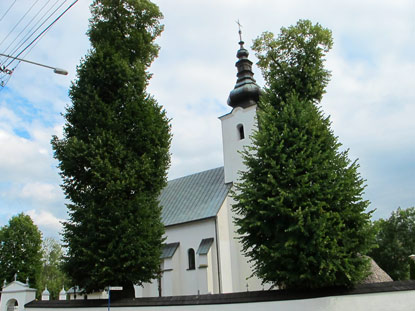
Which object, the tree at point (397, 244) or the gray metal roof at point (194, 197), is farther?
the tree at point (397, 244)

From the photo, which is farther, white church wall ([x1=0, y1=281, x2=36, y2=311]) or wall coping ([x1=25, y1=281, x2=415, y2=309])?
white church wall ([x1=0, y1=281, x2=36, y2=311])

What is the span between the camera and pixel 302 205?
1167cm

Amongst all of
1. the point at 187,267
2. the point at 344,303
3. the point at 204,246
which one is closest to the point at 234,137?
the point at 204,246

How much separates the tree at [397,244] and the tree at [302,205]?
98.5ft

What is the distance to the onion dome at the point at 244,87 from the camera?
2730 centimetres

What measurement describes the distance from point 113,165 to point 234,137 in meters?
Answer: 13.5

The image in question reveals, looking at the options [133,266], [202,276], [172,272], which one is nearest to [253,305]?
[133,266]

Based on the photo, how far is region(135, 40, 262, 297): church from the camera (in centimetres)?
2392

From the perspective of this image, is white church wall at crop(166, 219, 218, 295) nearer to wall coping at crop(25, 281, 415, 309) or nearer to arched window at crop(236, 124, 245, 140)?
arched window at crop(236, 124, 245, 140)

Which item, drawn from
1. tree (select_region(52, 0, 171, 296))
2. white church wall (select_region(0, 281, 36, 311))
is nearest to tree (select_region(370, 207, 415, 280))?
tree (select_region(52, 0, 171, 296))

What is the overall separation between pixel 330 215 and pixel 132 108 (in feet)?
30.6

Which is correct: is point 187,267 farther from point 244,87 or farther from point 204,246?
point 244,87

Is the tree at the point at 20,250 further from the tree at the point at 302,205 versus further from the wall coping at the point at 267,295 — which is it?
the tree at the point at 302,205

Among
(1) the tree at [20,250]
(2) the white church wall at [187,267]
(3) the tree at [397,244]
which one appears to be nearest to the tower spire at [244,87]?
(2) the white church wall at [187,267]
